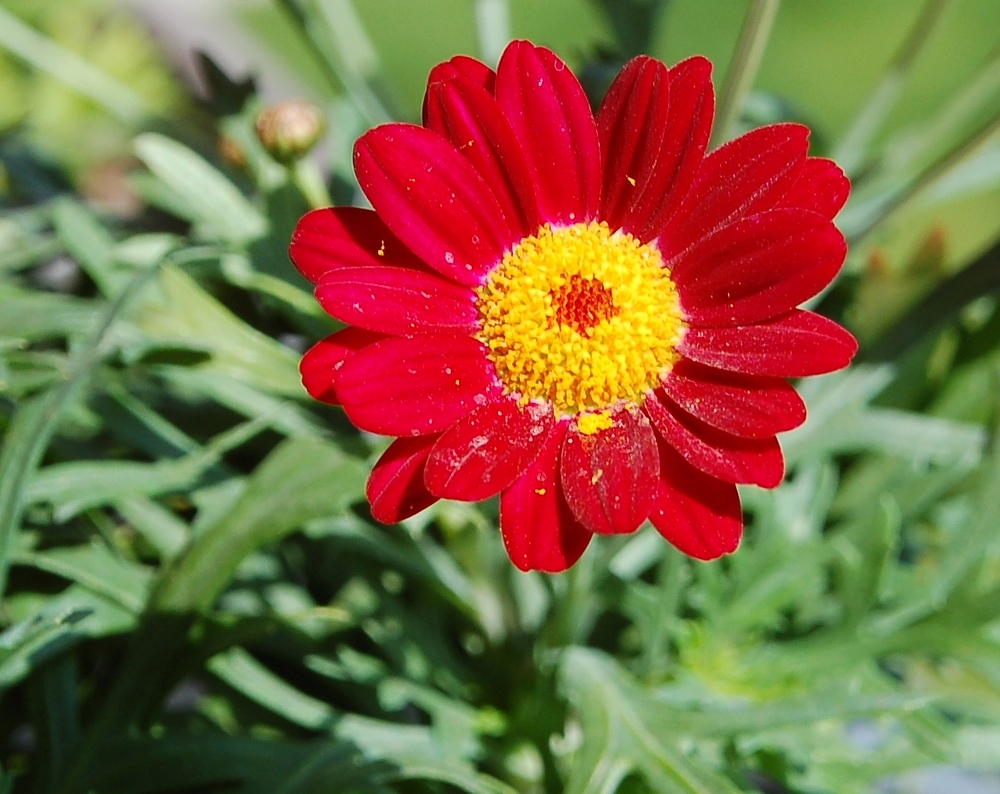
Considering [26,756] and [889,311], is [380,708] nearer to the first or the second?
[26,756]

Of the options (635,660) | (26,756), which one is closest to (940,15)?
(635,660)

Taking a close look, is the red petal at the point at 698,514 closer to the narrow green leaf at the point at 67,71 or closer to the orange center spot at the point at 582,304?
the orange center spot at the point at 582,304

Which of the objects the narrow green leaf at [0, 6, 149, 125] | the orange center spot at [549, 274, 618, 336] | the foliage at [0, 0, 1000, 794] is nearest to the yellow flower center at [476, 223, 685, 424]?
the orange center spot at [549, 274, 618, 336]

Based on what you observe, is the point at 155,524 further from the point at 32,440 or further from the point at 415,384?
the point at 415,384

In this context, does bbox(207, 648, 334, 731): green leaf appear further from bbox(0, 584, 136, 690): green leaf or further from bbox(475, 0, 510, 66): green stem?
bbox(475, 0, 510, 66): green stem

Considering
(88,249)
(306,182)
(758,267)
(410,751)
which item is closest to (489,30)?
(306,182)

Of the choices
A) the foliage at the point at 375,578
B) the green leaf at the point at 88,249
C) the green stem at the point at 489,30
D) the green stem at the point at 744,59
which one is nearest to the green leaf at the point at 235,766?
the foliage at the point at 375,578
